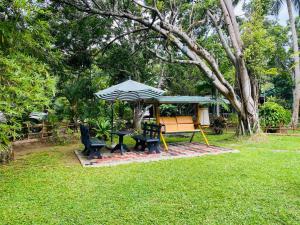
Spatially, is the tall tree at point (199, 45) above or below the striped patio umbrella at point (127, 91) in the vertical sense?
above

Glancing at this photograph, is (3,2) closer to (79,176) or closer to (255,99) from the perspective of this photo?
(79,176)

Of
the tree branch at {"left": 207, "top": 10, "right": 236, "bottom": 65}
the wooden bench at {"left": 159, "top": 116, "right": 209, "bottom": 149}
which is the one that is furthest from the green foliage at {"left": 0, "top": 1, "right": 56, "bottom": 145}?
the tree branch at {"left": 207, "top": 10, "right": 236, "bottom": 65}

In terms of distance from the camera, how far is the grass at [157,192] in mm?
3443

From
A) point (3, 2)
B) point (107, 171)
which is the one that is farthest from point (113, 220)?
point (3, 2)

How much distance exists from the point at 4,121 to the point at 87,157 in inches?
121

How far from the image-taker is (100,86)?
44.2ft

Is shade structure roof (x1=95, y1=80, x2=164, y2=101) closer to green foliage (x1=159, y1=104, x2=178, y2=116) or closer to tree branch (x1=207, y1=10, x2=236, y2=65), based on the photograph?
tree branch (x1=207, y1=10, x2=236, y2=65)

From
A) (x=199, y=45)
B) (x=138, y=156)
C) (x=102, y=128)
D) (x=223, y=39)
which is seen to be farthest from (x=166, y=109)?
(x=138, y=156)

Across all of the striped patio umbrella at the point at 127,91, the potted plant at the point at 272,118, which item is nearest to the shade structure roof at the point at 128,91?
the striped patio umbrella at the point at 127,91

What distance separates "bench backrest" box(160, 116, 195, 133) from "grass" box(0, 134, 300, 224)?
206cm

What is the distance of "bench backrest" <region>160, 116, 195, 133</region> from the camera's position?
28.8ft

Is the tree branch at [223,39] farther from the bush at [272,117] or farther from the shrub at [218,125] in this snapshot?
the bush at [272,117]

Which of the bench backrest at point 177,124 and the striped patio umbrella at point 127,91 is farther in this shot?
the bench backrest at point 177,124

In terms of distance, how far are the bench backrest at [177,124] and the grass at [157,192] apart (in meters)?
2.06
